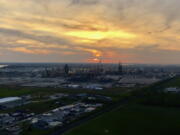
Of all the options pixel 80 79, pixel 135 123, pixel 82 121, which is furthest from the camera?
pixel 80 79

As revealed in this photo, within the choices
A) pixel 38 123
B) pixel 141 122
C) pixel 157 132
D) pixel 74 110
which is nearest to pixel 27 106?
pixel 74 110

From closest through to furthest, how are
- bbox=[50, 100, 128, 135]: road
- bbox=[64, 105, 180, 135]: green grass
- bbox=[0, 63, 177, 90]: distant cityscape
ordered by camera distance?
bbox=[64, 105, 180, 135]: green grass
bbox=[50, 100, 128, 135]: road
bbox=[0, 63, 177, 90]: distant cityscape

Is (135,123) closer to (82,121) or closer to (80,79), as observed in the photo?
(82,121)

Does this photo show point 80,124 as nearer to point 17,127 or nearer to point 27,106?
point 17,127

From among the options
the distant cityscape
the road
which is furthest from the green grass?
the distant cityscape

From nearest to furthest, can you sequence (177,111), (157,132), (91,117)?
(157,132)
(91,117)
(177,111)

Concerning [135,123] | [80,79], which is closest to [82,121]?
[135,123]

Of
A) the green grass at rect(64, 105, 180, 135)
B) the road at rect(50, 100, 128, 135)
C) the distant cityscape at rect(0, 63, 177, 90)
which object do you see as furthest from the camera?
the distant cityscape at rect(0, 63, 177, 90)

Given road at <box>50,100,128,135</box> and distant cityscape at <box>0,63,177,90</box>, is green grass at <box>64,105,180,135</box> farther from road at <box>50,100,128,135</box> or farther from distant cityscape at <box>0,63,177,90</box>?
distant cityscape at <box>0,63,177,90</box>

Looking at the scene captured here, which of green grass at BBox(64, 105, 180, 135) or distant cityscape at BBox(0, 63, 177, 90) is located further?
distant cityscape at BBox(0, 63, 177, 90)
